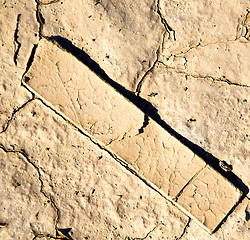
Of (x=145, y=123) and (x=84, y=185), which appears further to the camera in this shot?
(x=84, y=185)

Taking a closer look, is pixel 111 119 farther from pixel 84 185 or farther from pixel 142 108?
pixel 84 185

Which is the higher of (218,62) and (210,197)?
(218,62)

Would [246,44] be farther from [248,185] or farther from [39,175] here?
[39,175]

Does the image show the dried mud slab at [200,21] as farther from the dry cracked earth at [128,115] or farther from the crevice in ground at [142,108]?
the crevice in ground at [142,108]

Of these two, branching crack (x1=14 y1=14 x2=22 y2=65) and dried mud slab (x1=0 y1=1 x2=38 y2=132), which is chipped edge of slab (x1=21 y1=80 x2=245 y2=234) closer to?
dried mud slab (x1=0 y1=1 x2=38 y2=132)

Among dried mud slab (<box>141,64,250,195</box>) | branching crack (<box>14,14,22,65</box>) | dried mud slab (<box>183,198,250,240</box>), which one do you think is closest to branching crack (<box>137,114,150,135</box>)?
dried mud slab (<box>141,64,250,195</box>)

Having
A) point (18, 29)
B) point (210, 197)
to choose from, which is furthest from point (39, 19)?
point (210, 197)

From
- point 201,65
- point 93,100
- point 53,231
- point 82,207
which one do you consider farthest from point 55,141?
Result: point 201,65
